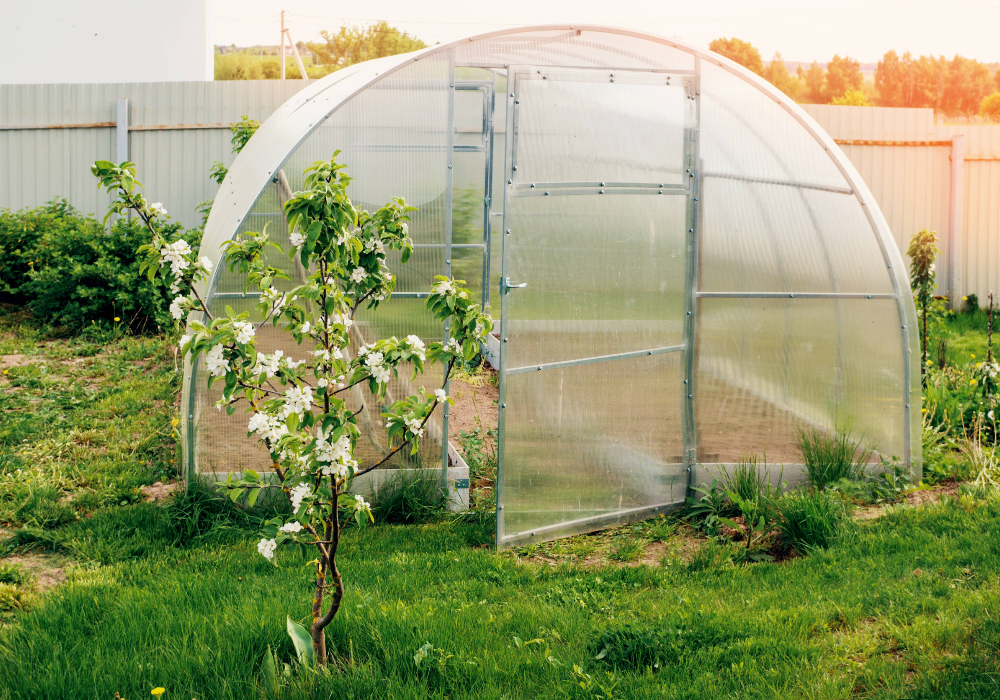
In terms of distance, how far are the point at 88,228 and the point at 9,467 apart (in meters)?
4.30

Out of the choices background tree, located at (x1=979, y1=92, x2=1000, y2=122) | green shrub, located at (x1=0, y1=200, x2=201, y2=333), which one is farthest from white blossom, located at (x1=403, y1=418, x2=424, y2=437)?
background tree, located at (x1=979, y1=92, x2=1000, y2=122)

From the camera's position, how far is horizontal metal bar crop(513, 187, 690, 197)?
447 cm

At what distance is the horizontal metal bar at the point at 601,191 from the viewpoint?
447cm

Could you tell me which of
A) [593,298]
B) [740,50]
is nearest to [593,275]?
[593,298]

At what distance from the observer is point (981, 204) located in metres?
10.8

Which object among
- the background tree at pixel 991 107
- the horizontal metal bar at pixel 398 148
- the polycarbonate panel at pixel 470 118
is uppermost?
the background tree at pixel 991 107

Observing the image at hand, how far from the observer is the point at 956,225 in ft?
35.4

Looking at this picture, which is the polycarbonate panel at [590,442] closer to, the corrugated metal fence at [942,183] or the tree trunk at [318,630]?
the tree trunk at [318,630]

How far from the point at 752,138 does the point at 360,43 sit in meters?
39.8

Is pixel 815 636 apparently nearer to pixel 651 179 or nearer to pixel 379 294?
pixel 379 294

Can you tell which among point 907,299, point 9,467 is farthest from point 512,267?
point 9,467

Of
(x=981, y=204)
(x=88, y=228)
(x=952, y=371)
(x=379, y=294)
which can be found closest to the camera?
(x=379, y=294)

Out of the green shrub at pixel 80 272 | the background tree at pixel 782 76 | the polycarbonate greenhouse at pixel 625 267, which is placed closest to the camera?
the polycarbonate greenhouse at pixel 625 267

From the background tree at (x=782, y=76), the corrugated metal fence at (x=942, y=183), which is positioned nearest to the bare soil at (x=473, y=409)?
the corrugated metal fence at (x=942, y=183)
